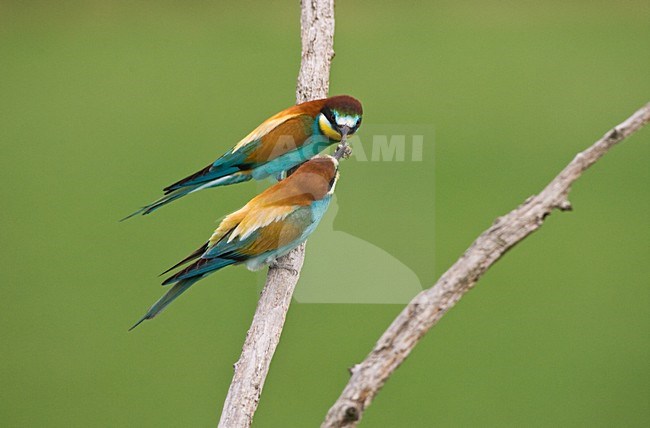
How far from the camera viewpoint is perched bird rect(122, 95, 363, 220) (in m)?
1.37

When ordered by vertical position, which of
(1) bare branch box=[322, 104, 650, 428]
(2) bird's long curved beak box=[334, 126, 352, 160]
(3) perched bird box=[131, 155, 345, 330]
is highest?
(2) bird's long curved beak box=[334, 126, 352, 160]

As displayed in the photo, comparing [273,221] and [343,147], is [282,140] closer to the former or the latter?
[343,147]

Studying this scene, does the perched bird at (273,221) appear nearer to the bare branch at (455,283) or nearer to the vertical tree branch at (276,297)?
the vertical tree branch at (276,297)

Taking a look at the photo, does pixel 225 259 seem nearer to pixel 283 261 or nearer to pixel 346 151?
pixel 283 261

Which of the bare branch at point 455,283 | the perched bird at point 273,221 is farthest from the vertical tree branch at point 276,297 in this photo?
the bare branch at point 455,283

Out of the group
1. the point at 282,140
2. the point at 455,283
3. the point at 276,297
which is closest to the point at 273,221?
the point at 276,297

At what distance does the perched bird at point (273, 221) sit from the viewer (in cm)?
123

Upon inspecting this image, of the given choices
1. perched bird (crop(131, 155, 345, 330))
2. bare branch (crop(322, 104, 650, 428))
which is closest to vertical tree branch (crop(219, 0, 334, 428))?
perched bird (crop(131, 155, 345, 330))

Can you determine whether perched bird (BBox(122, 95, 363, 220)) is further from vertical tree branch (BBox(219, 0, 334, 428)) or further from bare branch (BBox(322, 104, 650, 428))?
bare branch (BBox(322, 104, 650, 428))

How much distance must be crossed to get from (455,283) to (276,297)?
0.43 meters

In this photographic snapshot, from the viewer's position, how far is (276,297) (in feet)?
4.08

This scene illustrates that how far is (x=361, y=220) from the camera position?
2131 millimetres

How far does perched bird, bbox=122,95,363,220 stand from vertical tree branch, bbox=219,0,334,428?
10 centimetres

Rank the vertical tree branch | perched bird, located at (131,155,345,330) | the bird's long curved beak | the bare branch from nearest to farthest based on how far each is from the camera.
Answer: the bare branch → the vertical tree branch → perched bird, located at (131,155,345,330) → the bird's long curved beak
